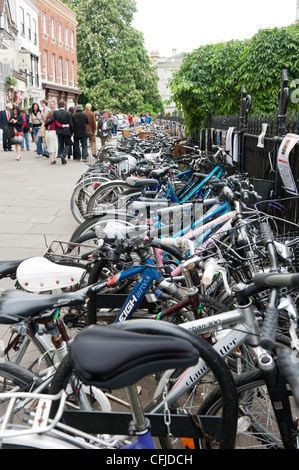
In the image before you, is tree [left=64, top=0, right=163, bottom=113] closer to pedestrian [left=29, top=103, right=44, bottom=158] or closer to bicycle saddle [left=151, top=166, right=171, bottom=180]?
pedestrian [left=29, top=103, right=44, bottom=158]

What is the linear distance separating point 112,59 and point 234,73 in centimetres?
4113

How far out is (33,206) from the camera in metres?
8.70

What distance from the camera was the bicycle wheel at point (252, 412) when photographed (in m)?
2.06

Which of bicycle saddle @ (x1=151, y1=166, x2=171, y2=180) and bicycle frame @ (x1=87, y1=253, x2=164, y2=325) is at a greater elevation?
bicycle saddle @ (x1=151, y1=166, x2=171, y2=180)

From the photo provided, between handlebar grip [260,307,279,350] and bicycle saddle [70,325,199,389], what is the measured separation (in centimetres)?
25

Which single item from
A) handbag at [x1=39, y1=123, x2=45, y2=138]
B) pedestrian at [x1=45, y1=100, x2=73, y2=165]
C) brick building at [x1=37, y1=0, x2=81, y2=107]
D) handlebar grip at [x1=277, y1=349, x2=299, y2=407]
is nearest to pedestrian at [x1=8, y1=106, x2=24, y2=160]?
handbag at [x1=39, y1=123, x2=45, y2=138]

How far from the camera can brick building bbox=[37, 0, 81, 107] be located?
39906mm

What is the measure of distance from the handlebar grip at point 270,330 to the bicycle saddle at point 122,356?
0.25 m

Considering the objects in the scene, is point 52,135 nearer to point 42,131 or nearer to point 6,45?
point 42,131

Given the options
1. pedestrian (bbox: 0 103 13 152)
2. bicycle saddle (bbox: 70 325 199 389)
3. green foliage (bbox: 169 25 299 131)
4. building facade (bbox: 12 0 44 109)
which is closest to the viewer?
bicycle saddle (bbox: 70 325 199 389)

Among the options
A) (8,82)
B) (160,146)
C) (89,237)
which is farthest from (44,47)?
(89,237)

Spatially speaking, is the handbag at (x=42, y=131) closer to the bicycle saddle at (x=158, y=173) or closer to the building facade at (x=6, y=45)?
the building facade at (x=6, y=45)

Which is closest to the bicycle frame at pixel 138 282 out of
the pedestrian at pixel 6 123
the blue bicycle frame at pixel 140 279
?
the blue bicycle frame at pixel 140 279

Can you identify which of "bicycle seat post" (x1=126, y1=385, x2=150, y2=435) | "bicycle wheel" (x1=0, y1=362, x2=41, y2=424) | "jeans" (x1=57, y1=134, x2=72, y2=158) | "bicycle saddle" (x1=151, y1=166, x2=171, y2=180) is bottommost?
"bicycle wheel" (x1=0, y1=362, x2=41, y2=424)
